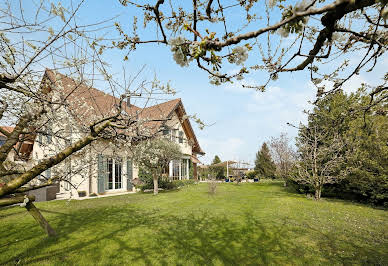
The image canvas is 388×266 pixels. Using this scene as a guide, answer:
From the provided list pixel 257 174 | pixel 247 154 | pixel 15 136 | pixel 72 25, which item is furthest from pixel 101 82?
pixel 247 154

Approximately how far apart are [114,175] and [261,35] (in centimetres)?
1541

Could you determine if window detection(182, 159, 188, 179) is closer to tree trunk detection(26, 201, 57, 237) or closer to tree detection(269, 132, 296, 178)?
tree detection(269, 132, 296, 178)

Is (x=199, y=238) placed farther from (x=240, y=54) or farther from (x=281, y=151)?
(x=281, y=151)

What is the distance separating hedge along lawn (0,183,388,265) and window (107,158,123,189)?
627cm

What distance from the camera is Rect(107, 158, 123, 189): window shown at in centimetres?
1458

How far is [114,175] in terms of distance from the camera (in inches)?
588

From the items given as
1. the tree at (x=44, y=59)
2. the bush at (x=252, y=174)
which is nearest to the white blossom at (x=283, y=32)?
the tree at (x=44, y=59)

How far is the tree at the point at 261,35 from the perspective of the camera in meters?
1.43

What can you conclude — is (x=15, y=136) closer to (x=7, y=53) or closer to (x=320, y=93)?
(x=7, y=53)

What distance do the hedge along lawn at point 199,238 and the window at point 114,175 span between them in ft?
20.6

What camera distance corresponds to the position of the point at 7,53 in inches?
127

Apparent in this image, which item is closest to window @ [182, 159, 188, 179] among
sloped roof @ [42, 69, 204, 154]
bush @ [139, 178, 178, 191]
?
bush @ [139, 178, 178, 191]

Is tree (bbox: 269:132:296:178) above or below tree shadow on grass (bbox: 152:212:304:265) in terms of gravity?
above

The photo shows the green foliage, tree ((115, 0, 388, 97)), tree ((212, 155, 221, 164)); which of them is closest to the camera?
tree ((115, 0, 388, 97))
